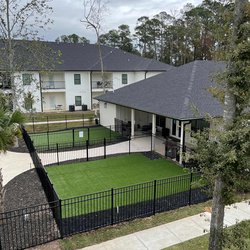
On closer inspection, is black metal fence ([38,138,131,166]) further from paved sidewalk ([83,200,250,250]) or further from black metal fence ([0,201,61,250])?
paved sidewalk ([83,200,250,250])

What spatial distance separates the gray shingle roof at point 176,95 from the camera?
1420cm

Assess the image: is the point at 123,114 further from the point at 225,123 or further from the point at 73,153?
the point at 225,123

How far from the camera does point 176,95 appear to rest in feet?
51.9

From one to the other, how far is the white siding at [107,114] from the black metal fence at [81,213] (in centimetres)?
1218

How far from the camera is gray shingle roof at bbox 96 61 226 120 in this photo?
14201 millimetres

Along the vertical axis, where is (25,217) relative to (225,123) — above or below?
below

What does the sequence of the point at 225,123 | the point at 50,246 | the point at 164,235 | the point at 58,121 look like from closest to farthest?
the point at 225,123
the point at 50,246
the point at 164,235
the point at 58,121

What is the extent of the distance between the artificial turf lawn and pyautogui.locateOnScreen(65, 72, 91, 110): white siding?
20.7m

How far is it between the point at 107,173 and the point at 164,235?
18.4 ft

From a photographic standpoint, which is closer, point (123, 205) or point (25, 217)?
point (25, 217)

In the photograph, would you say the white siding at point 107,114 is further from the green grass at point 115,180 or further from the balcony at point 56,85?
the balcony at point 56,85

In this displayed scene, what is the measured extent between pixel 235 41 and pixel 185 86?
38.4 ft

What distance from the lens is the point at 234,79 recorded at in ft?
16.2

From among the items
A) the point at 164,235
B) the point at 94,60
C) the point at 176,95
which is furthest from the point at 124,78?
the point at 164,235
